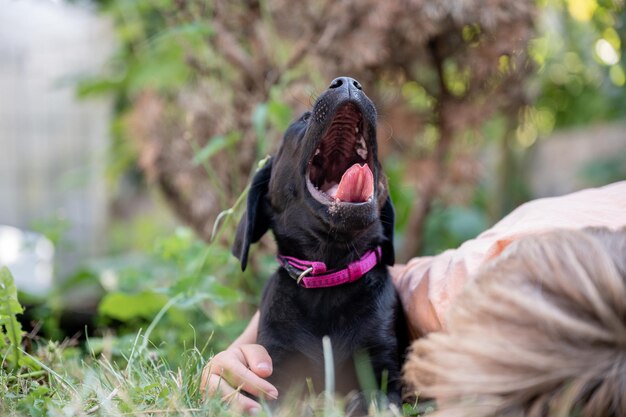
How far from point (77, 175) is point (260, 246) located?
3.21m

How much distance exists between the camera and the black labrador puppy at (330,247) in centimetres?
264

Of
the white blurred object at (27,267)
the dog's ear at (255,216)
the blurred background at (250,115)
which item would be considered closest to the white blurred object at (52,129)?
the blurred background at (250,115)

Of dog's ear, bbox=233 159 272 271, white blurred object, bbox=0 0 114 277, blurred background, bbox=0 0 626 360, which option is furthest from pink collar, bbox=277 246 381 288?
white blurred object, bbox=0 0 114 277

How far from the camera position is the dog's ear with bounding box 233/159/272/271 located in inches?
118

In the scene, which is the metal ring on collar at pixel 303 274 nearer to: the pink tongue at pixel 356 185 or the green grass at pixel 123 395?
the pink tongue at pixel 356 185

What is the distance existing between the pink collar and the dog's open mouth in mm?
246

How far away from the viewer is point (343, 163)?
3131 mm

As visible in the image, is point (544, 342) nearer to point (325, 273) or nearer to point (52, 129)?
point (325, 273)

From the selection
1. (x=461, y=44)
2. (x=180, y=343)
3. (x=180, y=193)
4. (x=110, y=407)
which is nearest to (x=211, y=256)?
(x=180, y=343)

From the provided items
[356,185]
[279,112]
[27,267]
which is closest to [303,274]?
[356,185]

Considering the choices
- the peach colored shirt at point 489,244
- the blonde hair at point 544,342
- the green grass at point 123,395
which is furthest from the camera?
the peach colored shirt at point 489,244

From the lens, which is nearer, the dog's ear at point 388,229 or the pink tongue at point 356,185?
the pink tongue at point 356,185

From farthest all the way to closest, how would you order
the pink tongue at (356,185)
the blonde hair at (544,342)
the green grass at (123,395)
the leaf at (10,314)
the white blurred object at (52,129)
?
the white blurred object at (52,129) < the pink tongue at (356,185) < the leaf at (10,314) < the green grass at (123,395) < the blonde hair at (544,342)

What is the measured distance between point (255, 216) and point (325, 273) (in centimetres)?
51
